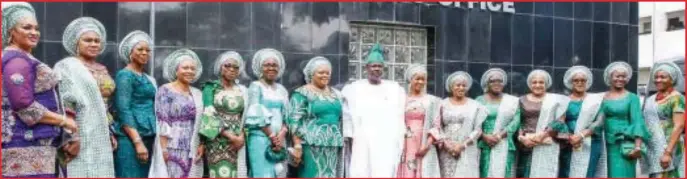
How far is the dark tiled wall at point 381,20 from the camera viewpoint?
8.89m

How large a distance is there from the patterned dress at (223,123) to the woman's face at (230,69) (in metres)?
0.08

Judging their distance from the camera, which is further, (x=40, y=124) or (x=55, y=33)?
(x=55, y=33)

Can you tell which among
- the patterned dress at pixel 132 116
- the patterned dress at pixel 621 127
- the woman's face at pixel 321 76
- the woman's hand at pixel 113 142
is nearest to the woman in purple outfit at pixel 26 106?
the woman's hand at pixel 113 142

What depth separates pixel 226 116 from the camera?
7.48 metres

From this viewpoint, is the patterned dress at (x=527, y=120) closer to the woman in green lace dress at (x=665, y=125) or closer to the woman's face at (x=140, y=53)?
the woman in green lace dress at (x=665, y=125)

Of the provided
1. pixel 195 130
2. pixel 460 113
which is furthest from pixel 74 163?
pixel 460 113

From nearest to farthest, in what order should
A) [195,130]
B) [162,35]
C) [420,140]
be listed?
[195,130] → [420,140] → [162,35]

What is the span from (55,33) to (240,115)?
1.99 m

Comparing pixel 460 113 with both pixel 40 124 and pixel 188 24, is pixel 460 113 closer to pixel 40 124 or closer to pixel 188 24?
pixel 188 24

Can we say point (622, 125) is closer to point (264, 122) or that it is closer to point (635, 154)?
point (635, 154)

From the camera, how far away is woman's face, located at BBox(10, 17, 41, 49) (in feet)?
18.8

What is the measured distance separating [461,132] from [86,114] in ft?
11.1

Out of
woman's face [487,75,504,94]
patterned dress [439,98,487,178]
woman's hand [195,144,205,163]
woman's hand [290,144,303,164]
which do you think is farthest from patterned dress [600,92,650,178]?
woman's hand [195,144,205,163]

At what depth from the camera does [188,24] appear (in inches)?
361
